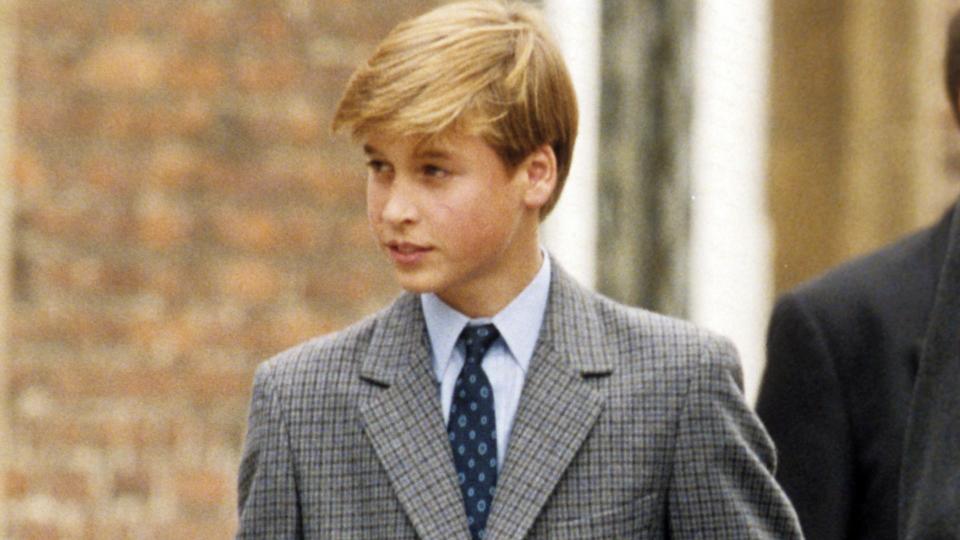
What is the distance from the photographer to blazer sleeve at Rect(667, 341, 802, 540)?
407 centimetres

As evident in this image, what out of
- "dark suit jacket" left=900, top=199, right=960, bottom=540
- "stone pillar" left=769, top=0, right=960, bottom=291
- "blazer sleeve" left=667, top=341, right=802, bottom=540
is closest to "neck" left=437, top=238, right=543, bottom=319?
"blazer sleeve" left=667, top=341, right=802, bottom=540

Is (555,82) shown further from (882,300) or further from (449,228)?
(882,300)

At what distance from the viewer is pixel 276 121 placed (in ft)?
23.6

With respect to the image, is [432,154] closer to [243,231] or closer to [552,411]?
[552,411]

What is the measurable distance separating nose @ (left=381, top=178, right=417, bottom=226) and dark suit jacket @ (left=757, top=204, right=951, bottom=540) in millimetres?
1141

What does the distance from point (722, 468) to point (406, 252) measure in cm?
51

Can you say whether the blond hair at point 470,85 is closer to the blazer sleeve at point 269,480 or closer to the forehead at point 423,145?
the forehead at point 423,145

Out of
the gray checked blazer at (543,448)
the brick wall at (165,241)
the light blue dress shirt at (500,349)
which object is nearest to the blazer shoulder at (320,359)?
the gray checked blazer at (543,448)

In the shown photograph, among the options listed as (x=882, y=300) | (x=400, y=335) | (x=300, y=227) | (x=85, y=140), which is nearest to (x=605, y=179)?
(x=300, y=227)

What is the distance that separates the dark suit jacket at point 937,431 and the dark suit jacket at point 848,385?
0.53 ft

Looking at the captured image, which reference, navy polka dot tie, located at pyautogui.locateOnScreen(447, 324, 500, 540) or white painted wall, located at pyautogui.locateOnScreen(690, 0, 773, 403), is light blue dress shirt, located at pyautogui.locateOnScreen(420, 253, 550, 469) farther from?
white painted wall, located at pyautogui.locateOnScreen(690, 0, 773, 403)

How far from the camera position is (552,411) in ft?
13.4

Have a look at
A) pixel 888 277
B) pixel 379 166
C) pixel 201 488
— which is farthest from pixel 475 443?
pixel 201 488

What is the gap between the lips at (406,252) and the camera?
3988 millimetres
